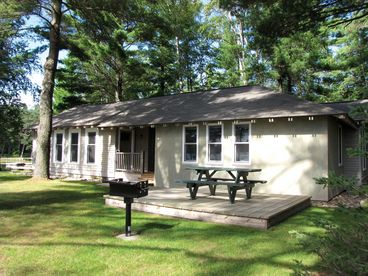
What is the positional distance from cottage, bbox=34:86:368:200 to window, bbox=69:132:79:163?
0.16 feet

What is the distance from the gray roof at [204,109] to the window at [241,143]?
542 millimetres

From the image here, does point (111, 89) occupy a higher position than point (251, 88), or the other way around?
point (111, 89)

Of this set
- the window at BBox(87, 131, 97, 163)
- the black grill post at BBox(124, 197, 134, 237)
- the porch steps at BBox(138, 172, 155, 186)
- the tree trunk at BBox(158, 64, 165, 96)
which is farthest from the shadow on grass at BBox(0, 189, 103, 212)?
the tree trunk at BBox(158, 64, 165, 96)

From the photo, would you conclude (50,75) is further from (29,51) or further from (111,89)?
(111,89)

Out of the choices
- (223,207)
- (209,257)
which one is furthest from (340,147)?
(209,257)

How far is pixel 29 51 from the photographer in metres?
17.3

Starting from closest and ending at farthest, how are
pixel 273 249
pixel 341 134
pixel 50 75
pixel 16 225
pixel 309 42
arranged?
pixel 273 249
pixel 16 225
pixel 341 134
pixel 50 75
pixel 309 42

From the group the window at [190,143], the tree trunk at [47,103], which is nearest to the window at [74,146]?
the tree trunk at [47,103]

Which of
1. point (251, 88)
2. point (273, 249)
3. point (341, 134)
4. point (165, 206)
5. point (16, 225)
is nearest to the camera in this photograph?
point (273, 249)

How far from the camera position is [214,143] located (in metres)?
12.8

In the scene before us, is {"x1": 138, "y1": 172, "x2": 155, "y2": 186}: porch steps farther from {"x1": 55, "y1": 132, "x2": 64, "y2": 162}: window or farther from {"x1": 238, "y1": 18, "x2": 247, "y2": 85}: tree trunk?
{"x1": 238, "y1": 18, "x2": 247, "y2": 85}: tree trunk

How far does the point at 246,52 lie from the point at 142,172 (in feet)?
64.6

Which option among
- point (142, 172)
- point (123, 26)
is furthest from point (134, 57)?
point (142, 172)

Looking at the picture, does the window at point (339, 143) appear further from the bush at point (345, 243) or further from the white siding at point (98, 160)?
the bush at point (345, 243)
